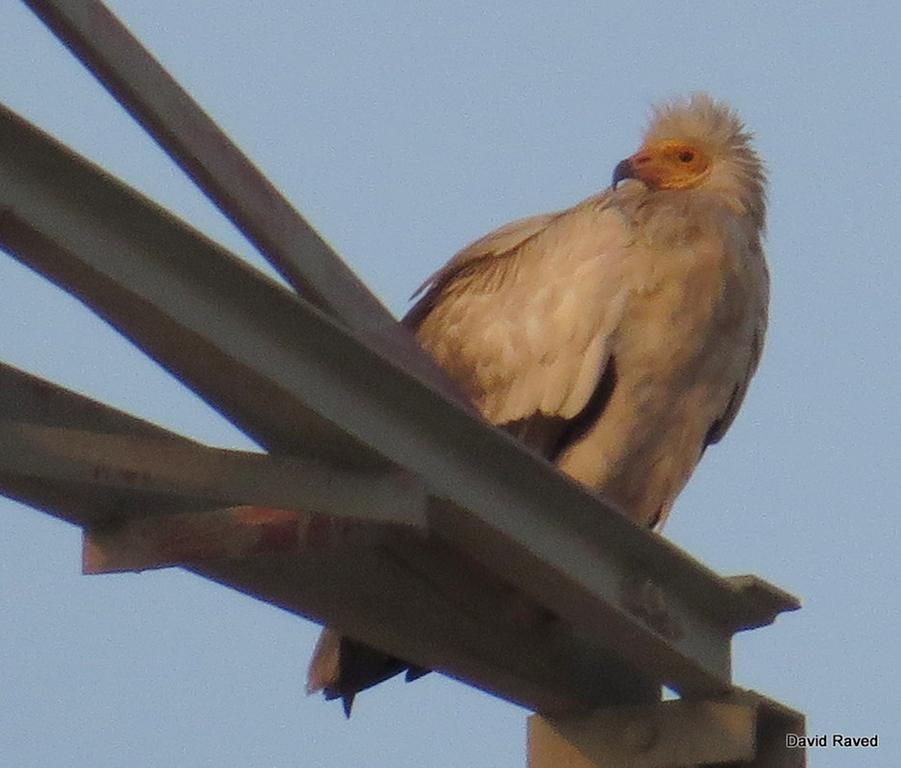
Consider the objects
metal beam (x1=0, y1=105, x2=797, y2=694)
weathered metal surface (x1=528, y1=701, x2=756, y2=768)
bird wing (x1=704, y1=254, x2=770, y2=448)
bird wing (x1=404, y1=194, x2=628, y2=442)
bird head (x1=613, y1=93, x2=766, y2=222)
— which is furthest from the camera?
bird head (x1=613, y1=93, x2=766, y2=222)

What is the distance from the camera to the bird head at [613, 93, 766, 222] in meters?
8.98

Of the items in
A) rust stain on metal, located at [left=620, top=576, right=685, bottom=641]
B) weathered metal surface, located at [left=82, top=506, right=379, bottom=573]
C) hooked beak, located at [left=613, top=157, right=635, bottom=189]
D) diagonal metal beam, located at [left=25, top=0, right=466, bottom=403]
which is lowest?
weathered metal surface, located at [left=82, top=506, right=379, bottom=573]

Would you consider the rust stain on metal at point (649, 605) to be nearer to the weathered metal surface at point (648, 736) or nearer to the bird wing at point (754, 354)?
the weathered metal surface at point (648, 736)

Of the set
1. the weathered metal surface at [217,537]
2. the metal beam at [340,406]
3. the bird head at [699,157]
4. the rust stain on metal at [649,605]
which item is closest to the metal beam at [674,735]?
the metal beam at [340,406]

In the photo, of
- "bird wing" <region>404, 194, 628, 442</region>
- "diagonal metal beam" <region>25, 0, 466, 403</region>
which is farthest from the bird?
"diagonal metal beam" <region>25, 0, 466, 403</region>

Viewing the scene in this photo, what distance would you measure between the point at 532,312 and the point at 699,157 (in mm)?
1375

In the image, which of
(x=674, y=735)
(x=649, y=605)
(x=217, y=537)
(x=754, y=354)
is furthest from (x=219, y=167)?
(x=754, y=354)

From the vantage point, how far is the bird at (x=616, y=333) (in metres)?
7.99

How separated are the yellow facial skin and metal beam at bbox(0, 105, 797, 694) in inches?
145

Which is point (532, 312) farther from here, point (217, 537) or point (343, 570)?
point (217, 537)

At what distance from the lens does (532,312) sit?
8227 millimetres

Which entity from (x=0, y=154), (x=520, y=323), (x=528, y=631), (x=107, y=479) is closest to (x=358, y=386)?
(x=107, y=479)

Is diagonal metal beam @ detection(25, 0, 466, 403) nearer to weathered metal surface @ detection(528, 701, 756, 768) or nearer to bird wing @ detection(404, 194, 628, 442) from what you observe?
weathered metal surface @ detection(528, 701, 756, 768)

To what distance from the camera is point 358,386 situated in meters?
4.39
